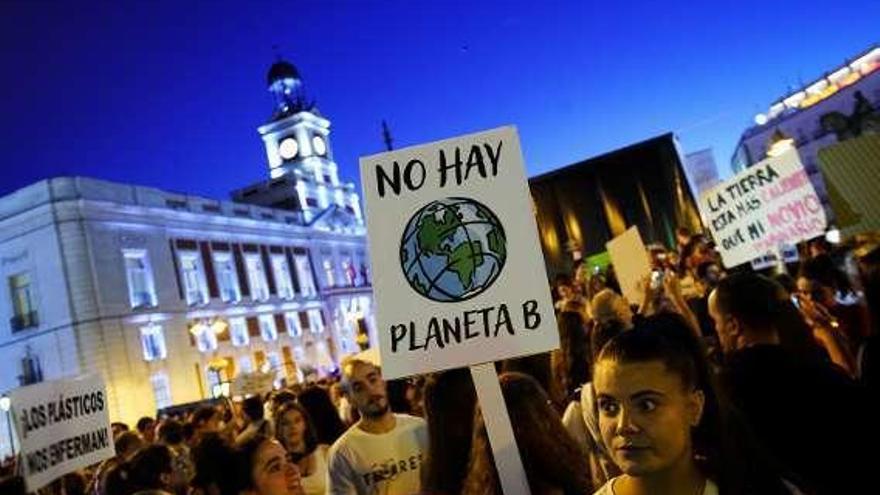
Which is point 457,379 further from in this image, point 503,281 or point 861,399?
point 861,399

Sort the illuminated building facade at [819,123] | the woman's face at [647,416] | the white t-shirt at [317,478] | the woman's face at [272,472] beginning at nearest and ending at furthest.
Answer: the woman's face at [647,416] → the woman's face at [272,472] → the white t-shirt at [317,478] → the illuminated building facade at [819,123]

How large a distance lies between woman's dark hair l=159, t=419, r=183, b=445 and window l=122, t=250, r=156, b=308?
32.9 metres

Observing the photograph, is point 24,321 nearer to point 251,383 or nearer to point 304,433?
point 251,383

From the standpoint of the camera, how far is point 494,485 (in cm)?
308

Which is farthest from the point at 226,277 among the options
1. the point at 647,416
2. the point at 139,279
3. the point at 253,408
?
the point at 647,416

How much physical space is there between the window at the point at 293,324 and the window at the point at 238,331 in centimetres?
508

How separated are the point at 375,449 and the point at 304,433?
5.66ft

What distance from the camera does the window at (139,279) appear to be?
1560 inches

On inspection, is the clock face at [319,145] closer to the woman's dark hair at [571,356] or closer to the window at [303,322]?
the window at [303,322]

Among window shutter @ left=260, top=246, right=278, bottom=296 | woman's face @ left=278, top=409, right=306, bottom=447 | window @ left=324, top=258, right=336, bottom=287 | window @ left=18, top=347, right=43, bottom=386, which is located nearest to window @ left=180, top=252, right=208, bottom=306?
window shutter @ left=260, top=246, right=278, bottom=296

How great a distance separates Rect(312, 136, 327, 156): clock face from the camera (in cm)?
7488

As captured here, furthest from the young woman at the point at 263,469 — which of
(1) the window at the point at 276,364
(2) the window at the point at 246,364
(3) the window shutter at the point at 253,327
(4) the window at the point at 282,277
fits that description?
(4) the window at the point at 282,277

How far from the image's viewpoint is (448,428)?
11.3 ft

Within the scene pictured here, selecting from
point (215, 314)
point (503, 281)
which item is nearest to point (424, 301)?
point (503, 281)
